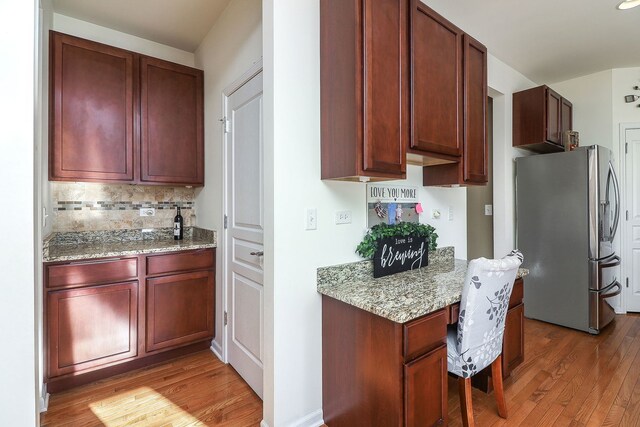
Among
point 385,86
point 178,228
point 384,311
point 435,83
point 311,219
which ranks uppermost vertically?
point 435,83

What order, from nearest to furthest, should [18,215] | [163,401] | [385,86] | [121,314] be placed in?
[18,215], [385,86], [163,401], [121,314]

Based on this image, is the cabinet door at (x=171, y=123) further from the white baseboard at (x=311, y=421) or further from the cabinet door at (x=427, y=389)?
the cabinet door at (x=427, y=389)

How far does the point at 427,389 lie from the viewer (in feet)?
4.51

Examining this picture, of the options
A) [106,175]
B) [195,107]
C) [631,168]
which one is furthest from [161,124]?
[631,168]

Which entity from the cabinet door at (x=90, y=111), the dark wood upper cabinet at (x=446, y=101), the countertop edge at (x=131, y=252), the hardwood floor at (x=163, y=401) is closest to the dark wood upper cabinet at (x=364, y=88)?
the dark wood upper cabinet at (x=446, y=101)

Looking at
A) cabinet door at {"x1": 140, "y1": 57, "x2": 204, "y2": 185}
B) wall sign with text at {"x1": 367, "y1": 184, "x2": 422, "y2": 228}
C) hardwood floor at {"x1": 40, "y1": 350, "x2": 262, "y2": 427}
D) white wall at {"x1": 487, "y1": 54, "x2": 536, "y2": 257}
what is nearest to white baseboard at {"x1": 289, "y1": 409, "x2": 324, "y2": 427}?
hardwood floor at {"x1": 40, "y1": 350, "x2": 262, "y2": 427}

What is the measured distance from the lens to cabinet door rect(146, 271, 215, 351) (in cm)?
234

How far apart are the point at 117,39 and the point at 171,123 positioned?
0.93 m

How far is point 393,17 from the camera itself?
157 cm

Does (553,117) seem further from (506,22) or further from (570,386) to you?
(570,386)

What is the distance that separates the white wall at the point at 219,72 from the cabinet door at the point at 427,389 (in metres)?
1.69

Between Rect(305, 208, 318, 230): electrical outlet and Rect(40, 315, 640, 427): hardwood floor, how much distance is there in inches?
46.3

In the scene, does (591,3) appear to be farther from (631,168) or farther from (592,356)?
(592,356)

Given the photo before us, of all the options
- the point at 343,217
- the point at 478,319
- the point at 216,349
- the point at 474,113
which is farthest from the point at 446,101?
the point at 216,349
